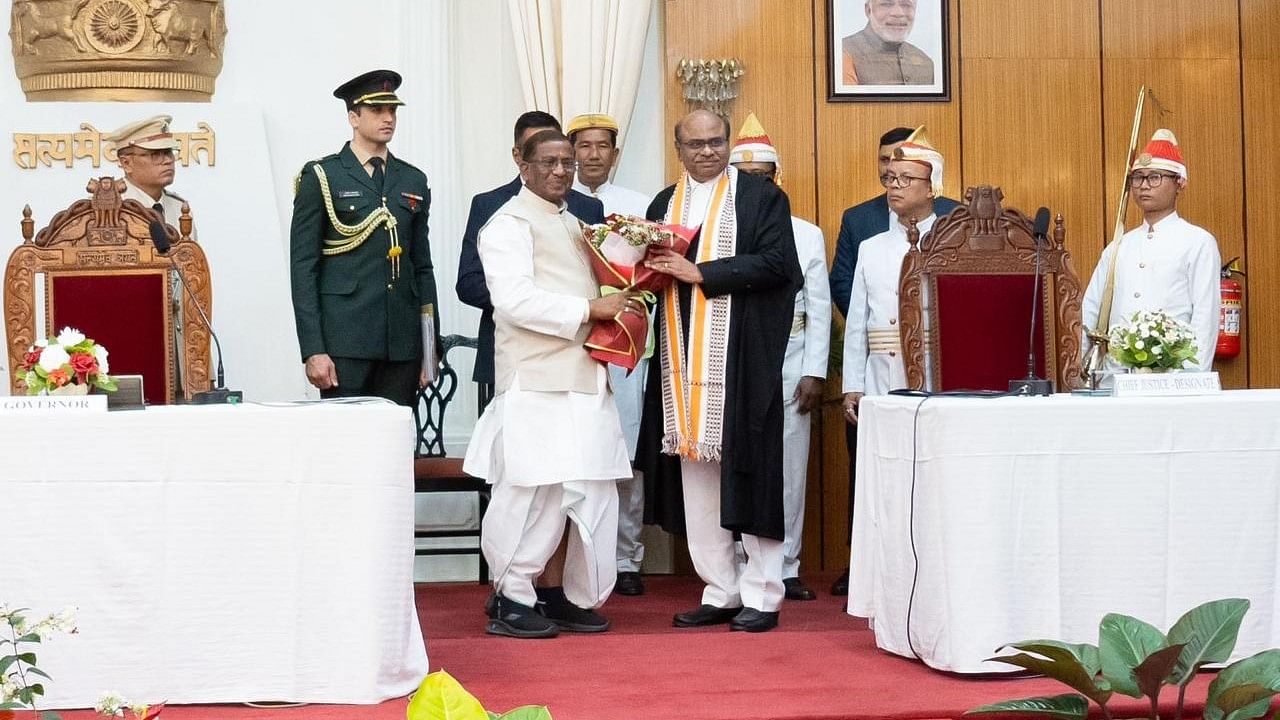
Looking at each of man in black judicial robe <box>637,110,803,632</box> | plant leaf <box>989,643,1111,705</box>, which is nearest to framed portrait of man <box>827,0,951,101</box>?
man in black judicial robe <box>637,110,803,632</box>

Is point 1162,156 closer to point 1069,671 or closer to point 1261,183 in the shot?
point 1261,183

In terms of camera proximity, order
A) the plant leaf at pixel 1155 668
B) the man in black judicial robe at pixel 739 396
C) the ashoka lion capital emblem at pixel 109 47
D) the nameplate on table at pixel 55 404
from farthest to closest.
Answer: the ashoka lion capital emblem at pixel 109 47
the man in black judicial robe at pixel 739 396
the nameplate on table at pixel 55 404
the plant leaf at pixel 1155 668

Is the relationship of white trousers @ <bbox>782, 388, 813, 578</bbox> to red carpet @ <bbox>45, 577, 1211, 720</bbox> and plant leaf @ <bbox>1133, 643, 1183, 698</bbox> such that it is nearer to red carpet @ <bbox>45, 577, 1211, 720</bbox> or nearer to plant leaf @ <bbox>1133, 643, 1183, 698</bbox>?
red carpet @ <bbox>45, 577, 1211, 720</bbox>

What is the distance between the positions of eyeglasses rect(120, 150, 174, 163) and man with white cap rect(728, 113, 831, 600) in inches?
77.7

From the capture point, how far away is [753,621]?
4492 mm

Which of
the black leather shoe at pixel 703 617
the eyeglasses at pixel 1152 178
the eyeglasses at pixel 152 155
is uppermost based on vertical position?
the eyeglasses at pixel 152 155

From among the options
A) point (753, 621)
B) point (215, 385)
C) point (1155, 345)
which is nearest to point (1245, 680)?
point (1155, 345)

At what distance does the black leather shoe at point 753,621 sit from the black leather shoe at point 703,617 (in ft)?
0.30

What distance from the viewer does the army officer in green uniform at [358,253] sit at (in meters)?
4.84

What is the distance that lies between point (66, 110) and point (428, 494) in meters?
2.03

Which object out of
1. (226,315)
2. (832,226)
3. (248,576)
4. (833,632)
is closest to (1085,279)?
(832,226)

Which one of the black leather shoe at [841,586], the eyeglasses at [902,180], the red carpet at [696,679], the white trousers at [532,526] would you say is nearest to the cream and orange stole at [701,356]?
the white trousers at [532,526]

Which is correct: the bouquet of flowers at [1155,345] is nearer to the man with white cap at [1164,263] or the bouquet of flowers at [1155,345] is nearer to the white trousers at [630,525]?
the man with white cap at [1164,263]

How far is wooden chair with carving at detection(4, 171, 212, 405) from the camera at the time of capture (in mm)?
4410
